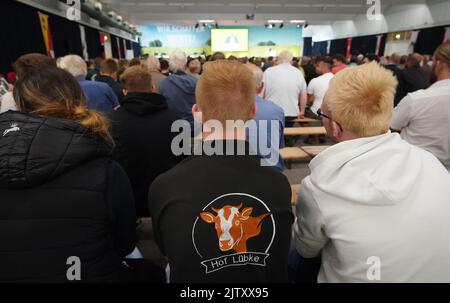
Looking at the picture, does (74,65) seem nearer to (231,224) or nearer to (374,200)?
(231,224)

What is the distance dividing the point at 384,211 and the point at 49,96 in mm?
1517

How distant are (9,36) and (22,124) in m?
6.75

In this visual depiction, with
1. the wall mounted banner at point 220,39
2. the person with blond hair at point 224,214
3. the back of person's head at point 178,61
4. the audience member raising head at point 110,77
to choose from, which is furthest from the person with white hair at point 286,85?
the wall mounted banner at point 220,39

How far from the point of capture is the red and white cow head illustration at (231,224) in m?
0.97

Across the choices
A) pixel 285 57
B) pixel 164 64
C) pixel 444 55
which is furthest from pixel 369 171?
pixel 164 64

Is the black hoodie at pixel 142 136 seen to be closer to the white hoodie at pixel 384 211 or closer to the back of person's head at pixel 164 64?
the white hoodie at pixel 384 211

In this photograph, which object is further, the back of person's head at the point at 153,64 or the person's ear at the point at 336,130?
the back of person's head at the point at 153,64

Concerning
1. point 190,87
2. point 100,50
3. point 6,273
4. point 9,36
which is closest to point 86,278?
point 6,273

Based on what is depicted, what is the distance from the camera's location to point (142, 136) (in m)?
2.18

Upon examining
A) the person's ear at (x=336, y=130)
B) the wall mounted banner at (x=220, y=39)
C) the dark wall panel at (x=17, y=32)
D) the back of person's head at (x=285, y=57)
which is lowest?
the person's ear at (x=336, y=130)

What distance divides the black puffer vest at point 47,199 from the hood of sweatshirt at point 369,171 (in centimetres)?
88

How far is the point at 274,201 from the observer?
3.29 feet

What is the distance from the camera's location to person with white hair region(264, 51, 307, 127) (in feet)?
14.3
